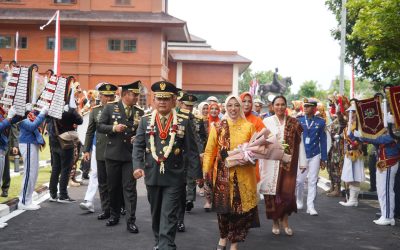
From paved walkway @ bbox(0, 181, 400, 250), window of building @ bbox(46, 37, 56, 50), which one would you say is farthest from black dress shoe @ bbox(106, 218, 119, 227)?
window of building @ bbox(46, 37, 56, 50)

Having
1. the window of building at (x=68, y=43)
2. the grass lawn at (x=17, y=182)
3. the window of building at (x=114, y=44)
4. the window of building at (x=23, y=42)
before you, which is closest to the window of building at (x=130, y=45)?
the window of building at (x=114, y=44)

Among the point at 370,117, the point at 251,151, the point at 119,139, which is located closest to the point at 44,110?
the point at 119,139

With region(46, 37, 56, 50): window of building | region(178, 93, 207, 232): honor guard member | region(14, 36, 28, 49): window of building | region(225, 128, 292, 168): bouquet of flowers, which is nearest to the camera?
region(225, 128, 292, 168): bouquet of flowers

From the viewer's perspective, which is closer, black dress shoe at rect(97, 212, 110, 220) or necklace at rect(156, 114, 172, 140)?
necklace at rect(156, 114, 172, 140)

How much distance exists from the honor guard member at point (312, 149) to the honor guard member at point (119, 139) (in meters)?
3.37

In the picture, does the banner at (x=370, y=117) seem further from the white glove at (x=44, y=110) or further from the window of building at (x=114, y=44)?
the window of building at (x=114, y=44)

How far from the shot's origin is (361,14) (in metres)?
12.6

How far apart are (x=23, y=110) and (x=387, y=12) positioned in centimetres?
816

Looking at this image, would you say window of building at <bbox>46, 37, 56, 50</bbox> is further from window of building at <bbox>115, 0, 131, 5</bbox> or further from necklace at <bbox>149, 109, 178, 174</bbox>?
necklace at <bbox>149, 109, 178, 174</bbox>

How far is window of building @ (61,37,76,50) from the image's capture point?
3452 cm

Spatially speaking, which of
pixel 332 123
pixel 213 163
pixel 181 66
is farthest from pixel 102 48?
pixel 213 163

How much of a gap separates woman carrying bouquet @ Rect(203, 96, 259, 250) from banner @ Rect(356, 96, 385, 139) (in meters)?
3.09

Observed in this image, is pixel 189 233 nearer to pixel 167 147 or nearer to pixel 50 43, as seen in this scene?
pixel 167 147

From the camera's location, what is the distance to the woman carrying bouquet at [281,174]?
311 inches
